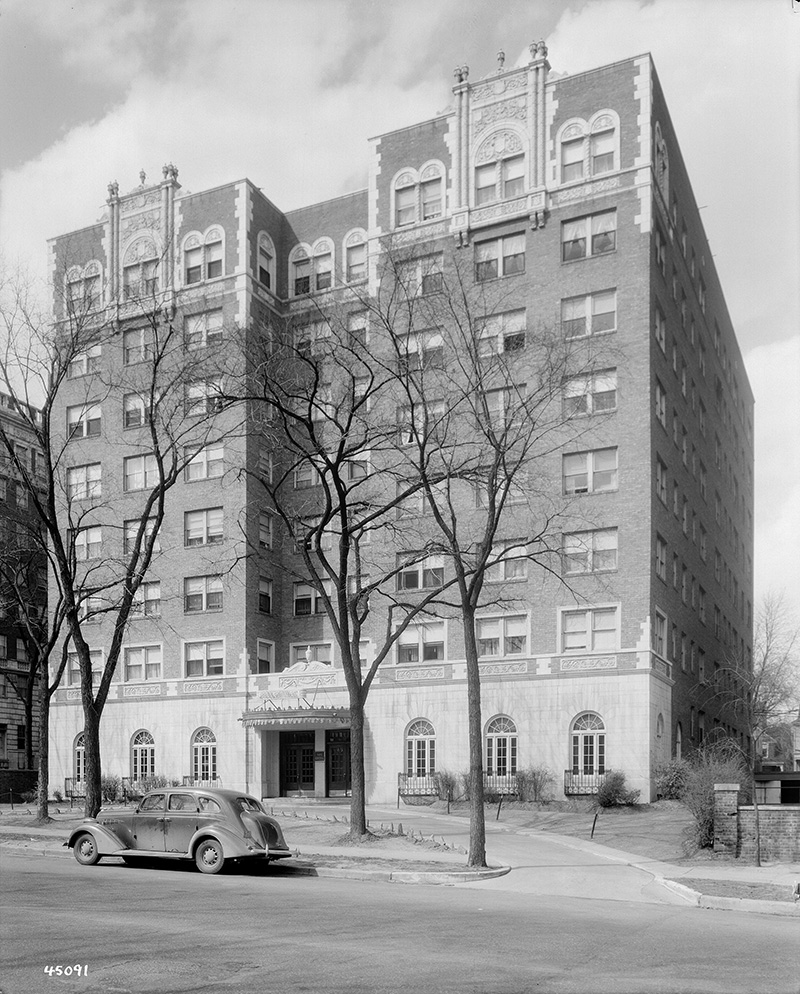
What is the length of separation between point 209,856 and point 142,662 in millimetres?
33189

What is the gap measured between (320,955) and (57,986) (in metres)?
2.96

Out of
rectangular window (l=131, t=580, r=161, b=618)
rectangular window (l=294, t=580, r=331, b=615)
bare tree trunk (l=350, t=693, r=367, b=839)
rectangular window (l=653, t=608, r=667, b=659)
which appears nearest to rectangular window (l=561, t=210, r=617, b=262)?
rectangular window (l=653, t=608, r=667, b=659)

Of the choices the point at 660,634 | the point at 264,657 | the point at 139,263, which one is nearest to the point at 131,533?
the point at 264,657

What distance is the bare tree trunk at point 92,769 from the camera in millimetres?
32906

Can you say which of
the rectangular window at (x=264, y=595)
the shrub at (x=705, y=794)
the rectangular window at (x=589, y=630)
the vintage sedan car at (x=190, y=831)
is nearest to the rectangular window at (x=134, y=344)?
the rectangular window at (x=264, y=595)

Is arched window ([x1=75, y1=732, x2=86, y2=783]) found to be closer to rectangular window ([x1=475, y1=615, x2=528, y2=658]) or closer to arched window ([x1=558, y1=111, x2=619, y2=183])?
rectangular window ([x1=475, y1=615, x2=528, y2=658])

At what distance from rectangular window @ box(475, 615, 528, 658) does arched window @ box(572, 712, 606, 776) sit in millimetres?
3814

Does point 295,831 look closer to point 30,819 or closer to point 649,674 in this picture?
point 30,819

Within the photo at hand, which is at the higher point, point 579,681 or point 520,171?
point 520,171

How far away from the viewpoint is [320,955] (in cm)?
1213

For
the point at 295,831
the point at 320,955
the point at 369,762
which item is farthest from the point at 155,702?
the point at 320,955

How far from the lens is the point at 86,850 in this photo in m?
23.4

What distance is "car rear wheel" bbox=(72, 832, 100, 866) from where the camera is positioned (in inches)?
917

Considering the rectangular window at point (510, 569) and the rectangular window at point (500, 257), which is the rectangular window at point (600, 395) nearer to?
the rectangular window at point (510, 569)
